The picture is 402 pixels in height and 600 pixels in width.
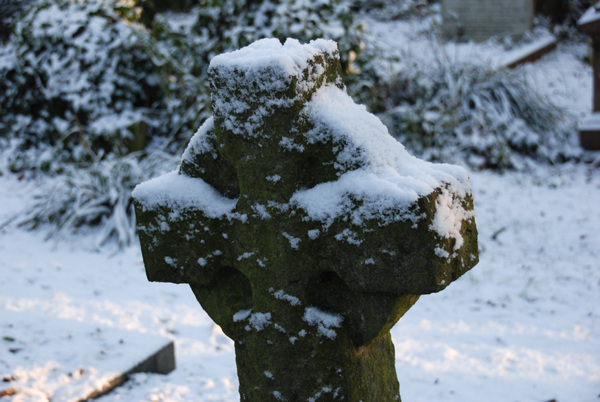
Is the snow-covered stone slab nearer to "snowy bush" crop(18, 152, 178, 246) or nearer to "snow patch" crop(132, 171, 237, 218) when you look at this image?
"snow patch" crop(132, 171, 237, 218)

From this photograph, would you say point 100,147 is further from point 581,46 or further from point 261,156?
point 581,46

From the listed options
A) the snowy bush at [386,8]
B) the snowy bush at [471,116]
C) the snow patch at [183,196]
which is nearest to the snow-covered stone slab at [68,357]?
the snow patch at [183,196]

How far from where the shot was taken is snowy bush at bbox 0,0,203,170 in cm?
588

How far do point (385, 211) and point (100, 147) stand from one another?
5136mm

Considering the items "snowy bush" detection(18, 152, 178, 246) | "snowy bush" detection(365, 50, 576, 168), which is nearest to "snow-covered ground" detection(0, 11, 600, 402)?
"snowy bush" detection(18, 152, 178, 246)

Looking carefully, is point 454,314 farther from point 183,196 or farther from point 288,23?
point 288,23

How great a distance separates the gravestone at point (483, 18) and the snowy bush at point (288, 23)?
17.2ft

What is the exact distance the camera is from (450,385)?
8.69 feet

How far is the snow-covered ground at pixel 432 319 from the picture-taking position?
103 inches

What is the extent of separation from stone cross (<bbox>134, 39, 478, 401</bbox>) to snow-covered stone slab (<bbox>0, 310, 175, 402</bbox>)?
1133mm

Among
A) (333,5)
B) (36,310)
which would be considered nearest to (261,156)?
(36,310)

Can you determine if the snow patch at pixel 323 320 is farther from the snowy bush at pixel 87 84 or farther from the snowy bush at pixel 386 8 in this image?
the snowy bush at pixel 386 8

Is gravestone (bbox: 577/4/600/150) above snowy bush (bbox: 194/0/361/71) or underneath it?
underneath

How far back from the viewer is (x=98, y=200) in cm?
481
